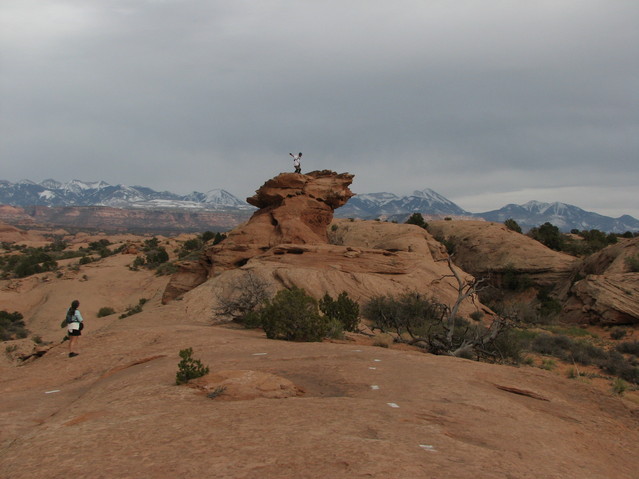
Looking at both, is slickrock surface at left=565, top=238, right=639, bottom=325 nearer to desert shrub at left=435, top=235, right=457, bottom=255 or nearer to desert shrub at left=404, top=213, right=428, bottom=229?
desert shrub at left=435, top=235, right=457, bottom=255

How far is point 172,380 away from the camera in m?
7.74

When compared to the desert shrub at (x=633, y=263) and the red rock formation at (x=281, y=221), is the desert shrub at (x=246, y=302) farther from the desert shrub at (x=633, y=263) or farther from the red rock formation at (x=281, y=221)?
the desert shrub at (x=633, y=263)

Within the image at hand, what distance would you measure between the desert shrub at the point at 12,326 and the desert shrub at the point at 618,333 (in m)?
33.5

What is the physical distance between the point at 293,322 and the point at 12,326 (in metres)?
25.6

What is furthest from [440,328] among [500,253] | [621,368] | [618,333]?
[500,253]

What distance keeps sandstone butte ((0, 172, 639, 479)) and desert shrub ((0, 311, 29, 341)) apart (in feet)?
55.6

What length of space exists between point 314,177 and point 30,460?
2730cm

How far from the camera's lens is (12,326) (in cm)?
2975

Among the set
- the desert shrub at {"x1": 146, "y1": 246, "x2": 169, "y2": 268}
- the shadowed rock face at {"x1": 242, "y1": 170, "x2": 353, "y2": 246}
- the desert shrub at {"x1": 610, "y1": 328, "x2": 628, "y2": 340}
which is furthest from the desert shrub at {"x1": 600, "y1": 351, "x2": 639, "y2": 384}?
the desert shrub at {"x1": 146, "y1": 246, "x2": 169, "y2": 268}

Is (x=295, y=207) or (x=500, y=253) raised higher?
(x=295, y=207)

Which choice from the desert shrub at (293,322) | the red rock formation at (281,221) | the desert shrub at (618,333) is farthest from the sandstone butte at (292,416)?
the desert shrub at (618,333)

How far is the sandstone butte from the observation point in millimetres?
4172

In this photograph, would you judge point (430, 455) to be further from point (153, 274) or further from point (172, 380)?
point (153, 274)

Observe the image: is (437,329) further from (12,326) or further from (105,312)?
(12,326)
